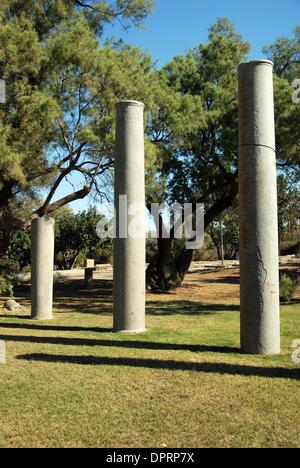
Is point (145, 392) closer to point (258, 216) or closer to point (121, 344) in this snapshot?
point (121, 344)

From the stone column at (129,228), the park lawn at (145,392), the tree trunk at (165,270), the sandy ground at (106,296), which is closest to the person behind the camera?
the park lawn at (145,392)

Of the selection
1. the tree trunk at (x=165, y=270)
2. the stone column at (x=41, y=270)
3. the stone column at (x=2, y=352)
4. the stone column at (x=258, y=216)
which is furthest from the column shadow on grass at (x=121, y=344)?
the tree trunk at (x=165, y=270)

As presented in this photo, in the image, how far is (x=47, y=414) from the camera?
5059mm

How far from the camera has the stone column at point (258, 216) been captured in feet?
25.9

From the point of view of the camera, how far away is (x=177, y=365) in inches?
284

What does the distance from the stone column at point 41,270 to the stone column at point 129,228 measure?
3.37m

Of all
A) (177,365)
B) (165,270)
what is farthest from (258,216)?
(165,270)

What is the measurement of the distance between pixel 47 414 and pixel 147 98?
1190 centimetres

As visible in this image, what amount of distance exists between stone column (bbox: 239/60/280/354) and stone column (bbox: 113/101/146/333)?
2.67m

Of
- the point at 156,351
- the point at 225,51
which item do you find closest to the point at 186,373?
the point at 156,351

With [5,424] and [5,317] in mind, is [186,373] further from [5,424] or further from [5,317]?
[5,317]

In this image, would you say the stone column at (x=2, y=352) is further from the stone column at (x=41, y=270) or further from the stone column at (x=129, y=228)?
the stone column at (x=41, y=270)

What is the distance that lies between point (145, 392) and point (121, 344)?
3097 mm

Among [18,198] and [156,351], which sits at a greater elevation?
[18,198]
